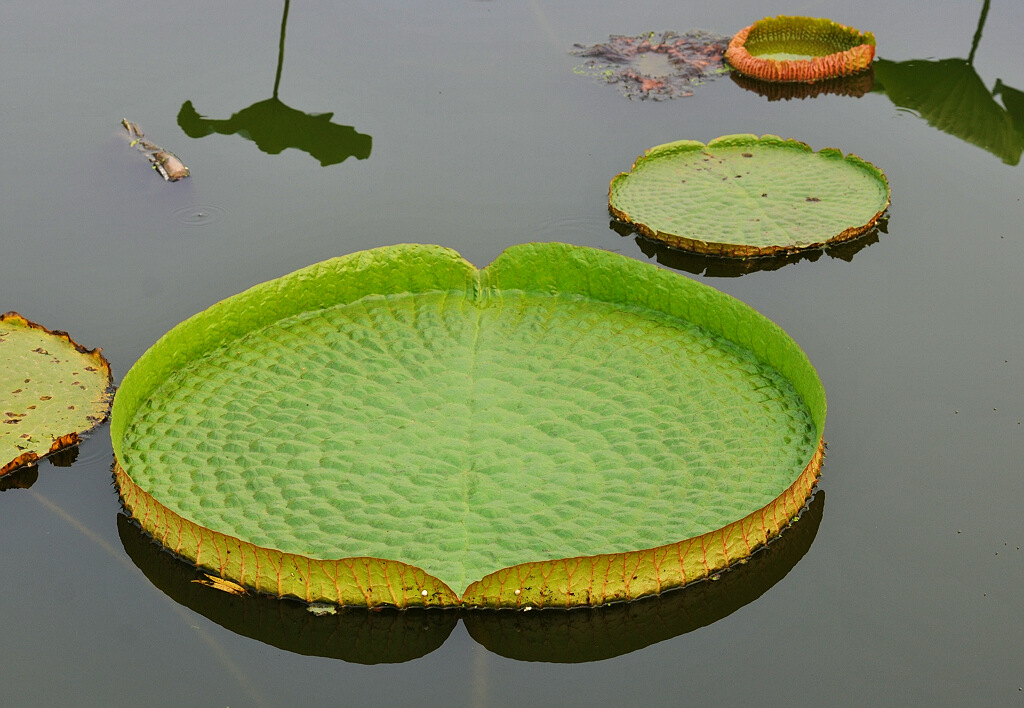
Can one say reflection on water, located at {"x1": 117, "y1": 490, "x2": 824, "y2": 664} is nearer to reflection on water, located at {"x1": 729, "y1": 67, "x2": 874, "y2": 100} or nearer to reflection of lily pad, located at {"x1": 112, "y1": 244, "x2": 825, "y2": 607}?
reflection of lily pad, located at {"x1": 112, "y1": 244, "x2": 825, "y2": 607}

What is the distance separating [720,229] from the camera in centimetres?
394

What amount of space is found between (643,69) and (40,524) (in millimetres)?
3679

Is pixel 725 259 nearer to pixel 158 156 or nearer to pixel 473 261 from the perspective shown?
pixel 473 261

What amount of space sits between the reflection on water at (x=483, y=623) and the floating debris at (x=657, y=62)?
10.1ft

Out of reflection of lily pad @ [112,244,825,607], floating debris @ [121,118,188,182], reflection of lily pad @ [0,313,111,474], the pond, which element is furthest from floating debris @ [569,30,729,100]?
reflection of lily pad @ [0,313,111,474]

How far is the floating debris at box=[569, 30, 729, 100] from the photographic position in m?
5.12

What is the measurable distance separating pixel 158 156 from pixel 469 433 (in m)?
Result: 2.24

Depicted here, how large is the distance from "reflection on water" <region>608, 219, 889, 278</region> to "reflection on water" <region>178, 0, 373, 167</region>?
1341mm

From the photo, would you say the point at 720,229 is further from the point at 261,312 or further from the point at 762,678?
the point at 762,678

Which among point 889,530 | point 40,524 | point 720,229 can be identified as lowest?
point 40,524

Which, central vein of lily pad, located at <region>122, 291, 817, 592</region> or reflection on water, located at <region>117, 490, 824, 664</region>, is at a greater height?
central vein of lily pad, located at <region>122, 291, 817, 592</region>

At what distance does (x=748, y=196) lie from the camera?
414 cm

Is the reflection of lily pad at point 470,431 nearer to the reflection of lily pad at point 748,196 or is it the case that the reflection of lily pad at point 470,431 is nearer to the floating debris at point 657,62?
the reflection of lily pad at point 748,196

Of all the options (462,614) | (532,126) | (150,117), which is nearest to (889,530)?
(462,614)
